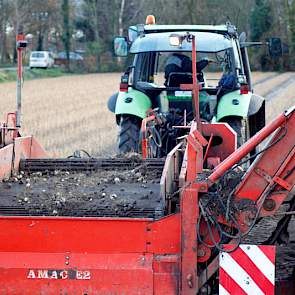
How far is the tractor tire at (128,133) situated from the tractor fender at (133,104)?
0.11 metres

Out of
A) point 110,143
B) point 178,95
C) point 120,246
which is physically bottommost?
point 110,143

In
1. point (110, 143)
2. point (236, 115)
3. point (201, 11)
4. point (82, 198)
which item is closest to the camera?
point (82, 198)

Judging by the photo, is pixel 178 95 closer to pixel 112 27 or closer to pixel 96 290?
pixel 96 290

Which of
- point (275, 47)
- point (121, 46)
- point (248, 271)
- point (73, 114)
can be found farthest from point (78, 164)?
point (73, 114)

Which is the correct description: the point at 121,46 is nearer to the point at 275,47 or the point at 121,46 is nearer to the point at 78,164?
the point at 275,47

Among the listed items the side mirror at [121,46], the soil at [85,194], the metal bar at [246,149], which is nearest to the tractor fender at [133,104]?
the side mirror at [121,46]

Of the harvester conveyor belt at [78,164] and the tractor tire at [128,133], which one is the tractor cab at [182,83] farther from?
the harvester conveyor belt at [78,164]

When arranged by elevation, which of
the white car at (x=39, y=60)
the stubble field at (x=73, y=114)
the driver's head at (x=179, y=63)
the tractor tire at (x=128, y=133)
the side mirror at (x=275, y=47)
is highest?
the side mirror at (x=275, y=47)

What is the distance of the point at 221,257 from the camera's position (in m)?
4.14

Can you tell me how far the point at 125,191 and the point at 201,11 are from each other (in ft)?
127

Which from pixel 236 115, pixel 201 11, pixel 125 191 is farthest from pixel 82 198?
pixel 201 11

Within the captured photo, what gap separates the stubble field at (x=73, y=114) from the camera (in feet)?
46.1

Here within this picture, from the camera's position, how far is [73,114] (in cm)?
2056

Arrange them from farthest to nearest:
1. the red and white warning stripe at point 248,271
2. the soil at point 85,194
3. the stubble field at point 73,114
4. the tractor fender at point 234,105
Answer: the stubble field at point 73,114, the tractor fender at point 234,105, the soil at point 85,194, the red and white warning stripe at point 248,271
